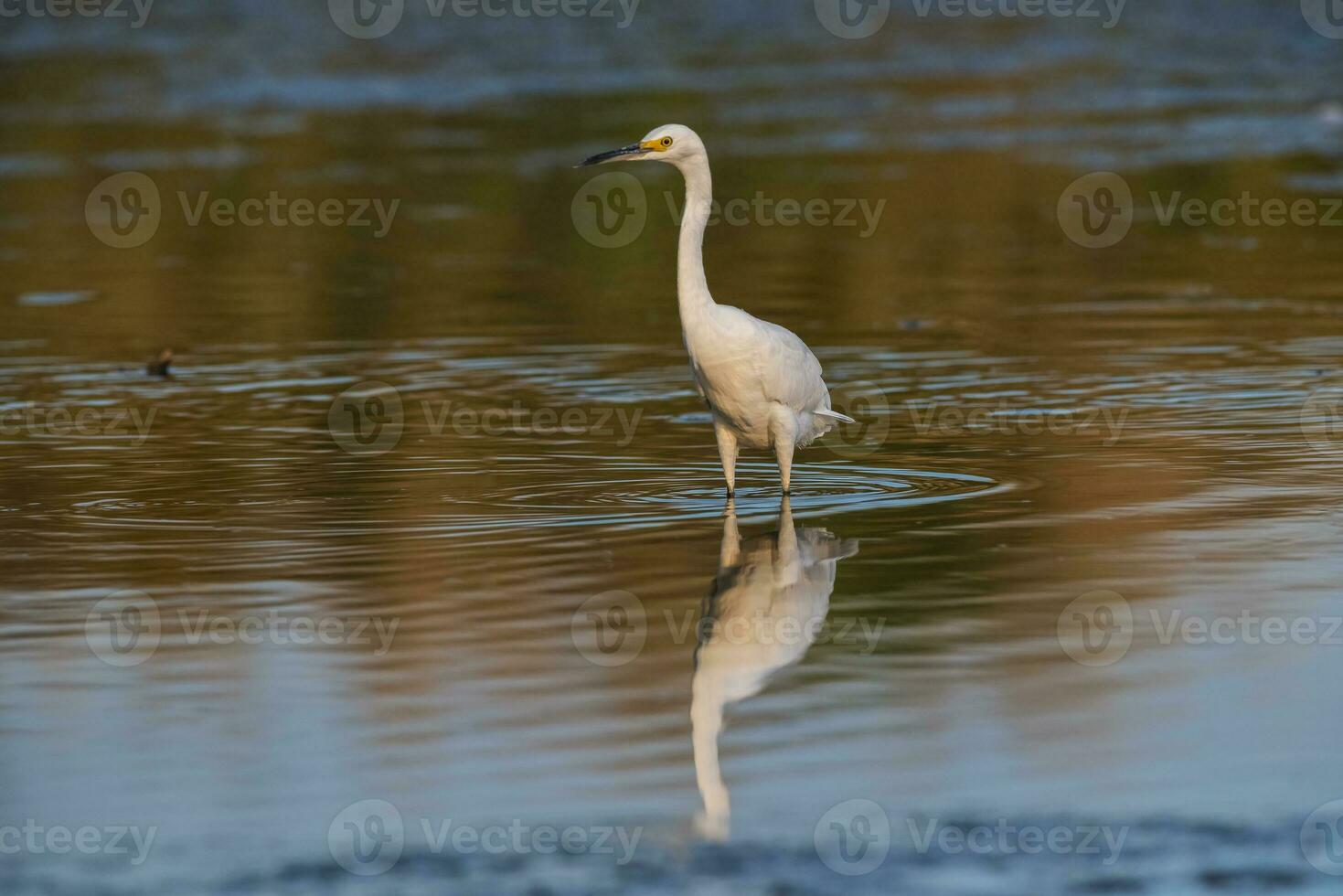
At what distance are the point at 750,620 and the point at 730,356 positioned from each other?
9.09 ft

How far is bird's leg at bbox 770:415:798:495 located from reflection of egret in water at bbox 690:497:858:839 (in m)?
0.47

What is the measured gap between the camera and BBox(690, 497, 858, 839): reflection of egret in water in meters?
7.89

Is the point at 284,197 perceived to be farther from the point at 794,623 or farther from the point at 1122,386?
the point at 794,623

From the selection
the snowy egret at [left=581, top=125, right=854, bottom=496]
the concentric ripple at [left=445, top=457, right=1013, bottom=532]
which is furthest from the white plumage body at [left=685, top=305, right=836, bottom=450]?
the concentric ripple at [left=445, top=457, right=1013, bottom=532]

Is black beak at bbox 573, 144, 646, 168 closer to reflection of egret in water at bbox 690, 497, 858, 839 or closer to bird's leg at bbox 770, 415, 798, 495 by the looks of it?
bird's leg at bbox 770, 415, 798, 495

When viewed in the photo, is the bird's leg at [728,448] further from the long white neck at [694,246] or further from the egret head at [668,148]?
the egret head at [668,148]

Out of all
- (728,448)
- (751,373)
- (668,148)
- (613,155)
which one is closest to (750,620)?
(751,373)

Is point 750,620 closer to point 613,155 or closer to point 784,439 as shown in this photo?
point 784,439

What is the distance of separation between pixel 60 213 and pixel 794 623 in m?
23.0

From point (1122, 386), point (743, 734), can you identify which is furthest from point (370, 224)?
point (743, 734)

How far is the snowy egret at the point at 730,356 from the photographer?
12359 millimetres

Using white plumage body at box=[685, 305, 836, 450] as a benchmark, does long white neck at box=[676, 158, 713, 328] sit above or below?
above

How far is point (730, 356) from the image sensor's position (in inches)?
486

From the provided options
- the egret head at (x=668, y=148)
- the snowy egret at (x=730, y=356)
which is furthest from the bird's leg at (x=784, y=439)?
the egret head at (x=668, y=148)
